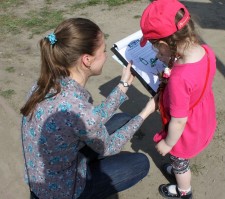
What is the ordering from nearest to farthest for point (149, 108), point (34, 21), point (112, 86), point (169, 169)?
1. point (149, 108)
2. point (169, 169)
3. point (112, 86)
4. point (34, 21)

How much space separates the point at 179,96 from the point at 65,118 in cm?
57

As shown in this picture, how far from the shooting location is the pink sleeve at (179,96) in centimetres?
174

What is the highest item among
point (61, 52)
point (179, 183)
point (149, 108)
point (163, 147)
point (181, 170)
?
point (61, 52)

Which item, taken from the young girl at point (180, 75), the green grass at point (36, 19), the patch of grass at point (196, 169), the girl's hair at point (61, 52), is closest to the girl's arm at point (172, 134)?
the young girl at point (180, 75)

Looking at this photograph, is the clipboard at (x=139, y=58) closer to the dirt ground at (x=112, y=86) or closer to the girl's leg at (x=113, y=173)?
the girl's leg at (x=113, y=173)

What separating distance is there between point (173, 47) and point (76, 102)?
1.81ft

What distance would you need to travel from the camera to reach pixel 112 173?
7.08 ft

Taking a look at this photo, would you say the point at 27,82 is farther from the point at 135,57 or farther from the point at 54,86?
the point at 54,86

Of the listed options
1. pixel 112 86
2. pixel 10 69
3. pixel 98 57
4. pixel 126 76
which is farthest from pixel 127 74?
pixel 10 69

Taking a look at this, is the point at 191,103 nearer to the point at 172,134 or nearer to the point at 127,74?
the point at 172,134

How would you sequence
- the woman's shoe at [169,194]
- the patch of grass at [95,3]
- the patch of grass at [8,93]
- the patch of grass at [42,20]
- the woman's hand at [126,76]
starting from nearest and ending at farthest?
the woman's hand at [126,76] < the woman's shoe at [169,194] < the patch of grass at [8,93] < the patch of grass at [42,20] < the patch of grass at [95,3]

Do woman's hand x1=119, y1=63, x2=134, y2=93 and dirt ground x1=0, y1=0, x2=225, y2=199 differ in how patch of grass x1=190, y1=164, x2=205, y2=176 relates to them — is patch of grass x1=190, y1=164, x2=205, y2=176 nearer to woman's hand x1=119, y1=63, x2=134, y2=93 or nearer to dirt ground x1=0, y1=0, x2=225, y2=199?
dirt ground x1=0, y1=0, x2=225, y2=199

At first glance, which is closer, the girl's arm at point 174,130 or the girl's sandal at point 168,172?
the girl's arm at point 174,130

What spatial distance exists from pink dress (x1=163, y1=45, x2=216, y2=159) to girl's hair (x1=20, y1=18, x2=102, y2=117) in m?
0.47
